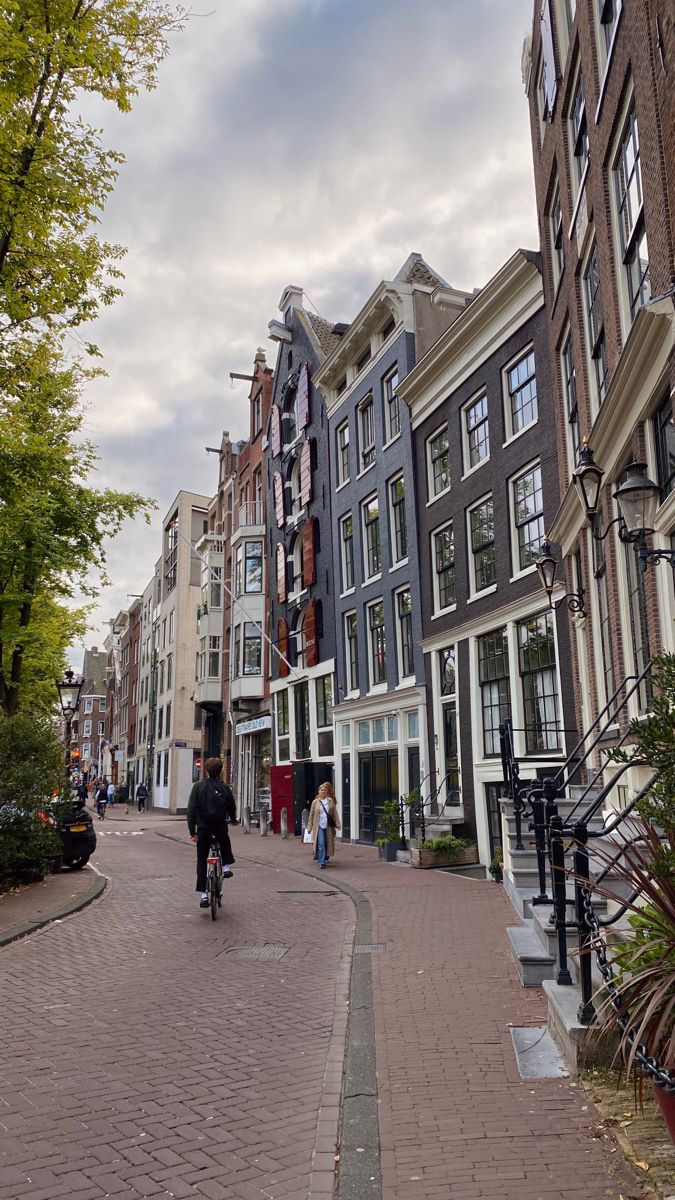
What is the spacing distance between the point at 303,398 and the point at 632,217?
21801 mm

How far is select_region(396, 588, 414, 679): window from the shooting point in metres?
23.1

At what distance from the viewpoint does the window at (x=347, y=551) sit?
88.8 feet

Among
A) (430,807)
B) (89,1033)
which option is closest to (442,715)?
(430,807)

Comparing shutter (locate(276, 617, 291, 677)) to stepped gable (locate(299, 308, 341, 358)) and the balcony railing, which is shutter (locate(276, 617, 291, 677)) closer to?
the balcony railing

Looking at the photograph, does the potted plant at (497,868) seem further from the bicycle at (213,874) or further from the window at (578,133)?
the window at (578,133)

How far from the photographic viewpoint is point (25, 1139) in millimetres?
4406

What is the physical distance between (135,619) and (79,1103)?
70324 millimetres

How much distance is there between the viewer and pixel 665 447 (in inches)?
368

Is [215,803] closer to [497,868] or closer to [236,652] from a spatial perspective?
[497,868]

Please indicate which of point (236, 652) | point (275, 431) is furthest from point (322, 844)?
point (236, 652)

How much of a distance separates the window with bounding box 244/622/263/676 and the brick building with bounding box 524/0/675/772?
2167cm

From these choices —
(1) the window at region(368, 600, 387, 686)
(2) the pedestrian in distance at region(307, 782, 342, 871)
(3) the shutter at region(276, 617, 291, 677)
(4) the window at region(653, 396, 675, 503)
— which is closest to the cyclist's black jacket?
(4) the window at region(653, 396, 675, 503)

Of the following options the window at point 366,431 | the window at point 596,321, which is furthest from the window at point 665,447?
the window at point 366,431

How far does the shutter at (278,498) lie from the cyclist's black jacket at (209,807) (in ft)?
75.7
